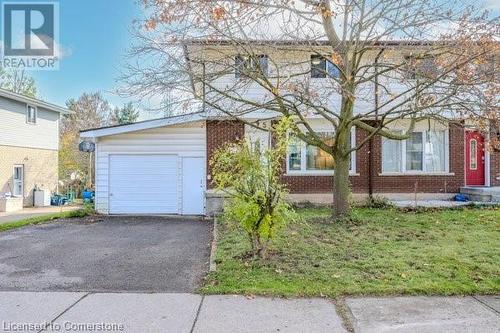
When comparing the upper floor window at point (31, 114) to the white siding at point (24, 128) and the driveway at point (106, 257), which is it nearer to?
the white siding at point (24, 128)

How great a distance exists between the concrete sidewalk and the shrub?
163 centimetres

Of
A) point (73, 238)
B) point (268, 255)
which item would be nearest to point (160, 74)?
point (73, 238)

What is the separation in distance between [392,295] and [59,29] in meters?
Result: 16.7

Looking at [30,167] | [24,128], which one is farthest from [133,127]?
[30,167]

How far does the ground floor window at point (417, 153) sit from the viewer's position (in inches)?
600

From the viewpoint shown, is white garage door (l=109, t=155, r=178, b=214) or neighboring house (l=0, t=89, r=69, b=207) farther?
neighboring house (l=0, t=89, r=69, b=207)

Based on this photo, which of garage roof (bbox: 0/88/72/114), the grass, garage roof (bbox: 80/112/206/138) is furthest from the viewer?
garage roof (bbox: 0/88/72/114)

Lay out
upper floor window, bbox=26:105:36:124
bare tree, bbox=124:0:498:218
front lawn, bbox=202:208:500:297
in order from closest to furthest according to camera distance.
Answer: front lawn, bbox=202:208:500:297 → bare tree, bbox=124:0:498:218 → upper floor window, bbox=26:105:36:124

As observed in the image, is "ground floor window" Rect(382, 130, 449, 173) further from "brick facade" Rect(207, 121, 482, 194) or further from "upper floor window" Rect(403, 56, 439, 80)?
"upper floor window" Rect(403, 56, 439, 80)

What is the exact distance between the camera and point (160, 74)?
10023 mm

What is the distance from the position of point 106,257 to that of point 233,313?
12.8 feet

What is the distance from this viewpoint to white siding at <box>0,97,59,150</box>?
2056cm

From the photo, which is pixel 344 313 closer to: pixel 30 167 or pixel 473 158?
pixel 473 158

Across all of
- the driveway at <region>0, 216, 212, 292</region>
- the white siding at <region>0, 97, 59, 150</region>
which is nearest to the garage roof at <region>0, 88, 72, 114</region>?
the white siding at <region>0, 97, 59, 150</region>
